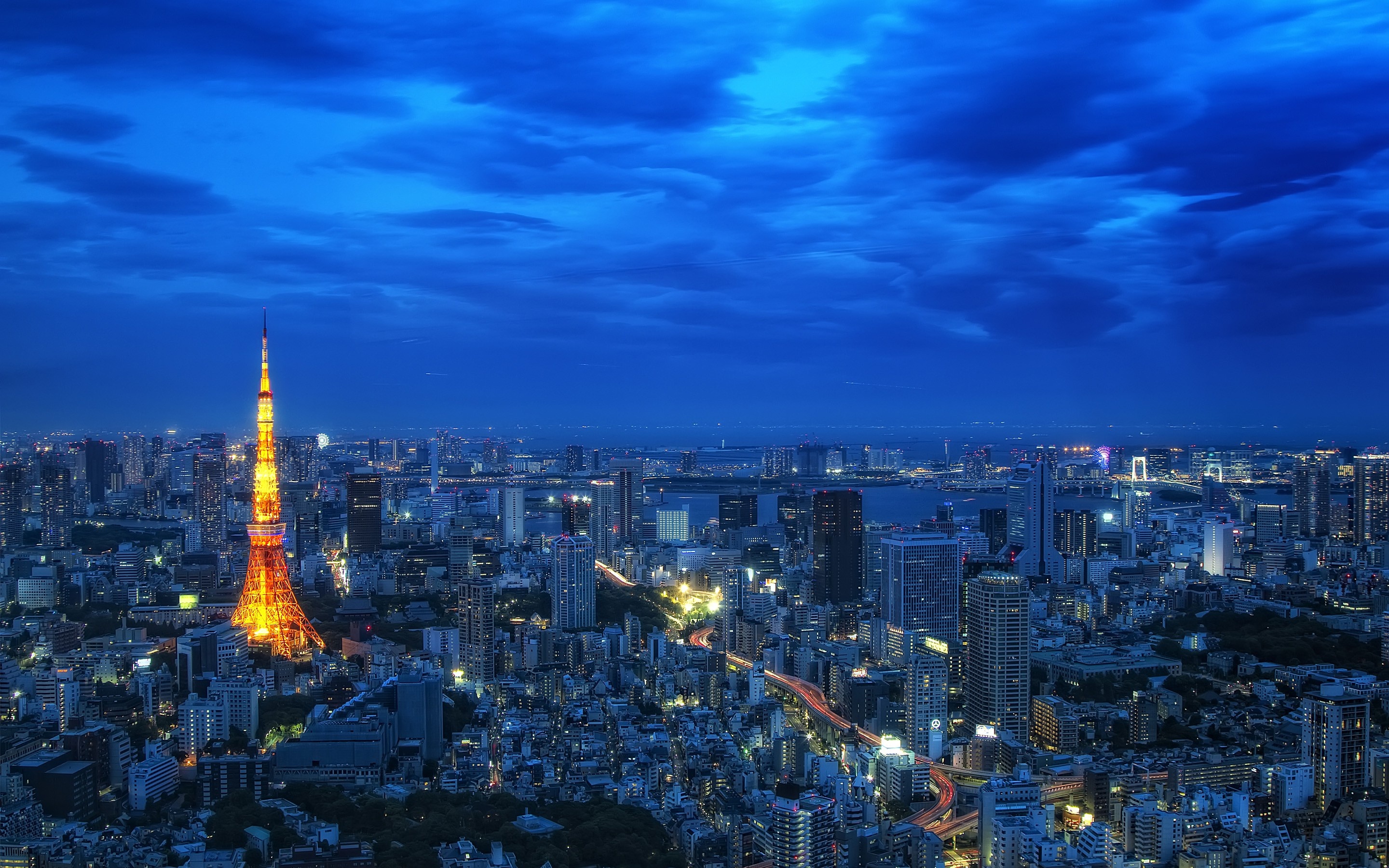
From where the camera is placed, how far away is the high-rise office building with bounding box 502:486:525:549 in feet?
60.2

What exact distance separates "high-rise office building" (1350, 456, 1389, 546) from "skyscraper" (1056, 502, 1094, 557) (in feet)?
10.4

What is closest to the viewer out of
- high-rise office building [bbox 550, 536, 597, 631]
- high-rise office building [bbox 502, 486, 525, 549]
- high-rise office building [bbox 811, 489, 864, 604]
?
high-rise office building [bbox 550, 536, 597, 631]

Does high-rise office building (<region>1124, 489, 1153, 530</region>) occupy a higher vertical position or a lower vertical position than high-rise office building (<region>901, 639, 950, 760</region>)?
higher

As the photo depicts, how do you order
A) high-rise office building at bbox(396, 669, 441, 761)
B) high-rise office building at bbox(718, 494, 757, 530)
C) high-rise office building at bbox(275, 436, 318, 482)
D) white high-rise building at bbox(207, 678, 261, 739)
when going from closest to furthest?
high-rise office building at bbox(396, 669, 441, 761), white high-rise building at bbox(207, 678, 261, 739), high-rise office building at bbox(275, 436, 318, 482), high-rise office building at bbox(718, 494, 757, 530)

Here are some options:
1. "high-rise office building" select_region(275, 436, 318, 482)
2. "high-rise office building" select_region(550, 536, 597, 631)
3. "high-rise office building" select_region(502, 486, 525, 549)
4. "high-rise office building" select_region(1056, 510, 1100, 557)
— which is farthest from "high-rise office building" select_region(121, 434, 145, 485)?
"high-rise office building" select_region(1056, 510, 1100, 557)

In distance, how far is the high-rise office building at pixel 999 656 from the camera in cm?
847

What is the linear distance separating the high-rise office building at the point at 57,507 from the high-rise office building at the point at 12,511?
0.86ft

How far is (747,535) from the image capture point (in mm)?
17922

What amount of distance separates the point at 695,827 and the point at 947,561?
22.1ft

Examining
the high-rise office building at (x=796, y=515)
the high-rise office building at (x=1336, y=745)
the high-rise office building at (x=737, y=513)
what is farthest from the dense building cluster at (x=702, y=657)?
the high-rise office building at (x=737, y=513)

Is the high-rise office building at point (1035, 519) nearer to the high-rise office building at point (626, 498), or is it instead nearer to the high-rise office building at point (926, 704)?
the high-rise office building at point (626, 498)

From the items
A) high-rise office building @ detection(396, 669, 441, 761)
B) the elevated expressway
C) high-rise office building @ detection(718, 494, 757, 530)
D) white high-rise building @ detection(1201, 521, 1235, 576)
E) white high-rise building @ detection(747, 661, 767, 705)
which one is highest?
high-rise office building @ detection(718, 494, 757, 530)

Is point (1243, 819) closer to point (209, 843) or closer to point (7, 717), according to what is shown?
point (209, 843)

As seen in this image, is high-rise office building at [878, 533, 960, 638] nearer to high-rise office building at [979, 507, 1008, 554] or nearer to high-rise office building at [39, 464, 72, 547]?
high-rise office building at [979, 507, 1008, 554]
